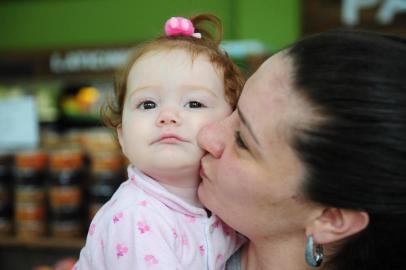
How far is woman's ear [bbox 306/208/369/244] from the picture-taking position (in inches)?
33.2

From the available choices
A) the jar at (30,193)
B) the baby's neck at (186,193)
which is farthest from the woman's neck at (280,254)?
the jar at (30,193)

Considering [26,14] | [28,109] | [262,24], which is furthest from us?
[26,14]

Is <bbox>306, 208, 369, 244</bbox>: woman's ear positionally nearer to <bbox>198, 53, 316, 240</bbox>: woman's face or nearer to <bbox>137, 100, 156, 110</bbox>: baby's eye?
<bbox>198, 53, 316, 240</bbox>: woman's face

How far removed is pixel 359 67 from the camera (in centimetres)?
79

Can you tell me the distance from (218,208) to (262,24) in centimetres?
264

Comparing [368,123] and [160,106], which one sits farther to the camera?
[160,106]

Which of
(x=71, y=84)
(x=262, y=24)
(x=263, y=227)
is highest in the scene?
(x=263, y=227)

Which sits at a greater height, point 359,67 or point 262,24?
point 359,67

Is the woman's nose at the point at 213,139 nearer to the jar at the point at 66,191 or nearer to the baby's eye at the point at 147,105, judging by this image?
the baby's eye at the point at 147,105

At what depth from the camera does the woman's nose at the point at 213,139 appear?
0.94 m

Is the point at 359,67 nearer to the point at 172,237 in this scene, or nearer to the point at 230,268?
the point at 172,237

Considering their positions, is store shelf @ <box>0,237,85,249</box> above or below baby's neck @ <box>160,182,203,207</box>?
below

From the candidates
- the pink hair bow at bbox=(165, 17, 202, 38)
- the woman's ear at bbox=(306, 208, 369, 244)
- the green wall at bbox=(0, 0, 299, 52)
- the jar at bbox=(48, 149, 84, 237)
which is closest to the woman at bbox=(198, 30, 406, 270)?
the woman's ear at bbox=(306, 208, 369, 244)

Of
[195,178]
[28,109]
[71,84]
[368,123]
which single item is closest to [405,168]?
[368,123]
